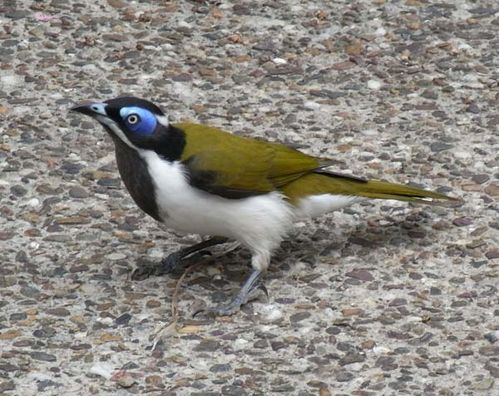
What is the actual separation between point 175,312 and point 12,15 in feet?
9.31


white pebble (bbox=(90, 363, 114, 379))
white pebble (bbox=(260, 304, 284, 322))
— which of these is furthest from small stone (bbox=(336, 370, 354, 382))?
white pebble (bbox=(90, 363, 114, 379))

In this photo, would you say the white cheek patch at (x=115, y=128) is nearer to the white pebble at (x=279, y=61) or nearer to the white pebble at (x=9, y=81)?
the white pebble at (x=9, y=81)

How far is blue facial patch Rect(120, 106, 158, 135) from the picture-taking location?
5.12 m

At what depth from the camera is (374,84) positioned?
278 inches

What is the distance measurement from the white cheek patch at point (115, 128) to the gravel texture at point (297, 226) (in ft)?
2.19

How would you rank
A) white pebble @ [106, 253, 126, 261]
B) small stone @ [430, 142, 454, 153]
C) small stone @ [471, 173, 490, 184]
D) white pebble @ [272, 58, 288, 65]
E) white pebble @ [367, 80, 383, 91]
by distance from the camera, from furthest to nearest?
white pebble @ [272, 58, 288, 65] → white pebble @ [367, 80, 383, 91] → small stone @ [430, 142, 454, 153] → small stone @ [471, 173, 490, 184] → white pebble @ [106, 253, 126, 261]

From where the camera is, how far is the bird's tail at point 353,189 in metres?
5.55

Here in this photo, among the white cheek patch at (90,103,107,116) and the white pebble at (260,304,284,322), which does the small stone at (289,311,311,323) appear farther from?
the white cheek patch at (90,103,107,116)

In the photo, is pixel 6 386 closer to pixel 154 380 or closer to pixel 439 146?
pixel 154 380

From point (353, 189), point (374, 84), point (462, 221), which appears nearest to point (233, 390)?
point (353, 189)

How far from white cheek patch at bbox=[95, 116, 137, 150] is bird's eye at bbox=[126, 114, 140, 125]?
54mm

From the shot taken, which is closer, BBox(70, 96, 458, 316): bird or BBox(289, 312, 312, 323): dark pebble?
BBox(70, 96, 458, 316): bird

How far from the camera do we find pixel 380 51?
7.32 meters

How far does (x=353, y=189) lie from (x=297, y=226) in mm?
425
